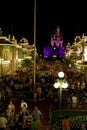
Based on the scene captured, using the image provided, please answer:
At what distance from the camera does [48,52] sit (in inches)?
6220

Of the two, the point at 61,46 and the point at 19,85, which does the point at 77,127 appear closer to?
the point at 19,85

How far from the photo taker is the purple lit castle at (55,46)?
152250 millimetres

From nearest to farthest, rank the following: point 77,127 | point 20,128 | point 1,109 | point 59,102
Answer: point 20,128
point 77,127
point 1,109
point 59,102

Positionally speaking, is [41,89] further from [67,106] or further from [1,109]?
[1,109]

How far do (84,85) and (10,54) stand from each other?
39.6 m

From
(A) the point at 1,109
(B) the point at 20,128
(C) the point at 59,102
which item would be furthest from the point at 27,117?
(C) the point at 59,102

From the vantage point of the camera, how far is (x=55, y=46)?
156875mm

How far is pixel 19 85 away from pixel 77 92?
4.48 metres

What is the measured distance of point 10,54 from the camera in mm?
69750

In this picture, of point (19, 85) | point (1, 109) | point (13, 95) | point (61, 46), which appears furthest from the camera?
point (61, 46)

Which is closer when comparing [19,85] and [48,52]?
[19,85]

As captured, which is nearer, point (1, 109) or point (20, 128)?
point (20, 128)

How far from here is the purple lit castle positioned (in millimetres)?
152250

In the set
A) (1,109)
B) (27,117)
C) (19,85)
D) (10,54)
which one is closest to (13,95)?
(19,85)
